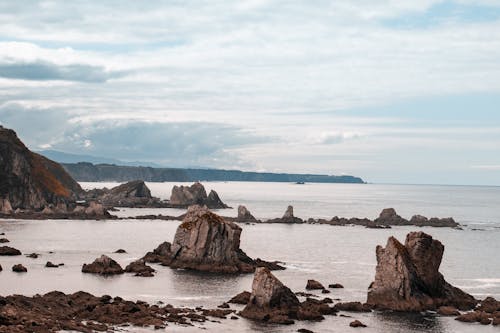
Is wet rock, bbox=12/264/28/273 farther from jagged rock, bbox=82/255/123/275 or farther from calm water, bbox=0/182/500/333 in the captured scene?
jagged rock, bbox=82/255/123/275

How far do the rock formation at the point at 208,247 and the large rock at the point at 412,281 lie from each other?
3266 cm

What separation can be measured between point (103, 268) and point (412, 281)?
46399 millimetres

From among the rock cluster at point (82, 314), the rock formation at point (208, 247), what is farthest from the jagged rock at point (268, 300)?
the rock formation at point (208, 247)

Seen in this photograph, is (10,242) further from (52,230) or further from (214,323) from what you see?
(214,323)

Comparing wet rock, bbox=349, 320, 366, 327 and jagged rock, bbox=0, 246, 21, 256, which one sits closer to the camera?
wet rock, bbox=349, 320, 366, 327

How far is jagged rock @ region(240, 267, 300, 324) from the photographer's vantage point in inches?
3051

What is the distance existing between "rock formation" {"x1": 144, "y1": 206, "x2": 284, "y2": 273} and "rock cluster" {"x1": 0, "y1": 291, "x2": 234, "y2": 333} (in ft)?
116

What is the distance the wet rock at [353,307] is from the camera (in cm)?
8281

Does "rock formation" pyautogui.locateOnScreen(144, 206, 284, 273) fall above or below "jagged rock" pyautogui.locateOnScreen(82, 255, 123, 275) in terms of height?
above

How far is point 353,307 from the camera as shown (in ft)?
273

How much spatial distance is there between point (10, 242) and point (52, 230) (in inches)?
1419

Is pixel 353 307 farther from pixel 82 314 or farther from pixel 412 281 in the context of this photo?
pixel 82 314

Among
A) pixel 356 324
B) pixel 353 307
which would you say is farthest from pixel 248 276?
pixel 356 324

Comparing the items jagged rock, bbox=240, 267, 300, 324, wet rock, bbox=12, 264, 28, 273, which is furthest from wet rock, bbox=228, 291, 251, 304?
wet rock, bbox=12, 264, 28, 273
